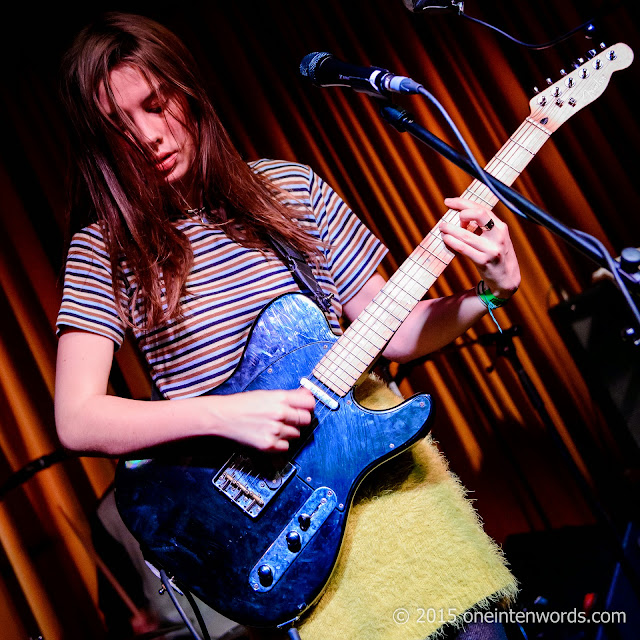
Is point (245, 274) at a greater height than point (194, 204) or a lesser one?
lesser

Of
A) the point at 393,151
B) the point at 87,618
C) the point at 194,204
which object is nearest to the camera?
the point at 194,204

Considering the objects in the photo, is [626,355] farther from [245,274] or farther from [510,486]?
[245,274]

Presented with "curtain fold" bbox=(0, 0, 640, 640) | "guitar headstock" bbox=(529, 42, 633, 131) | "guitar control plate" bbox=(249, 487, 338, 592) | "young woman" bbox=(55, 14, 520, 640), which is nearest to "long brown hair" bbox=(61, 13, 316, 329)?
"young woman" bbox=(55, 14, 520, 640)

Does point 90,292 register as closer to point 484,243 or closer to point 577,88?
point 484,243

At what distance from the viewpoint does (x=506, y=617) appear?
3.53 feet

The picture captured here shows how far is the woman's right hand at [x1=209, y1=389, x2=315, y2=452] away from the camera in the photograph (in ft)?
3.40

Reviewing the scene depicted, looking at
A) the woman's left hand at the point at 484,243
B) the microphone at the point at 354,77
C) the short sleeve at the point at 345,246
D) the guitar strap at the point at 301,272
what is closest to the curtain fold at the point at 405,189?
the short sleeve at the point at 345,246

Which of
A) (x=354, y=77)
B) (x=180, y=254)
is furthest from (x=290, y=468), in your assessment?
(x=354, y=77)

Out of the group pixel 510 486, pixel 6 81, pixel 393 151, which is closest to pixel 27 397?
pixel 6 81

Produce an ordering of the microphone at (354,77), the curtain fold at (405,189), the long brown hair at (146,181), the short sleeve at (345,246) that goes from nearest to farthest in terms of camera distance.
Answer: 1. the microphone at (354,77)
2. the long brown hair at (146,181)
3. the short sleeve at (345,246)
4. the curtain fold at (405,189)

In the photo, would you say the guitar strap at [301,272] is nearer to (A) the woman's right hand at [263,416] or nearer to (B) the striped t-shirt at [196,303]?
(B) the striped t-shirt at [196,303]

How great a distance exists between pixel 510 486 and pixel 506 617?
6.42 ft

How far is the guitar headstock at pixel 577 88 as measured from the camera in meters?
1.21

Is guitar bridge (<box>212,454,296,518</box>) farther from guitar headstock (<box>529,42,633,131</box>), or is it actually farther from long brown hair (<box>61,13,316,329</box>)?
guitar headstock (<box>529,42,633,131</box>)
